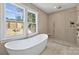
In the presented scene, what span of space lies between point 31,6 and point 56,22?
39cm

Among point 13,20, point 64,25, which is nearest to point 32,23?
point 13,20

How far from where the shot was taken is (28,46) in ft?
5.21

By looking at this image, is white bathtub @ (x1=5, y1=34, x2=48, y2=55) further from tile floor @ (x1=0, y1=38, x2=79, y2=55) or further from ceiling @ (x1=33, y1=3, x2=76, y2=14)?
ceiling @ (x1=33, y1=3, x2=76, y2=14)

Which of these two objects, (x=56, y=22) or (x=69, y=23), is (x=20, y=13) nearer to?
(x=56, y=22)

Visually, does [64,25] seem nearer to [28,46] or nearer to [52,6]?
[52,6]

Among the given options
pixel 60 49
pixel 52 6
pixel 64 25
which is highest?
pixel 52 6

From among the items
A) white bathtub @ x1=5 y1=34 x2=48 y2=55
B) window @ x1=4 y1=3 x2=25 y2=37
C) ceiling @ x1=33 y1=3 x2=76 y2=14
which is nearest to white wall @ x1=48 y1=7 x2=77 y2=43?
ceiling @ x1=33 y1=3 x2=76 y2=14

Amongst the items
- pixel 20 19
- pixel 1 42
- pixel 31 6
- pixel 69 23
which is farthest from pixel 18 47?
pixel 69 23

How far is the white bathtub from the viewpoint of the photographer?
Answer: 1.56 metres

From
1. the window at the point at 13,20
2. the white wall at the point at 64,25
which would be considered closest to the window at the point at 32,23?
the window at the point at 13,20

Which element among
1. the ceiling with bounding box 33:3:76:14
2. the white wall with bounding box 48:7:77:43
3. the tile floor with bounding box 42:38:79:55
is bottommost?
the tile floor with bounding box 42:38:79:55

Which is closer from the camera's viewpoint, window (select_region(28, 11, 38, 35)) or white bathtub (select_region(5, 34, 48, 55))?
white bathtub (select_region(5, 34, 48, 55))

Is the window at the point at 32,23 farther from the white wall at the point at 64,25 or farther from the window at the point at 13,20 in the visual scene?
the white wall at the point at 64,25
